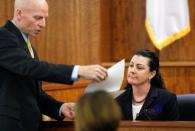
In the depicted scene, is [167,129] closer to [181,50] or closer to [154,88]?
[154,88]

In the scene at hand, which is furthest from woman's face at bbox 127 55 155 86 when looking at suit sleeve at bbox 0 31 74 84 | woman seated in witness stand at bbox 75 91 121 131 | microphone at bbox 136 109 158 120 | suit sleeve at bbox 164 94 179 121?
woman seated in witness stand at bbox 75 91 121 131

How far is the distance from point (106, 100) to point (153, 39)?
12.1ft

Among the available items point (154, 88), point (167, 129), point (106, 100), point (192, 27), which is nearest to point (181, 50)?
point (192, 27)

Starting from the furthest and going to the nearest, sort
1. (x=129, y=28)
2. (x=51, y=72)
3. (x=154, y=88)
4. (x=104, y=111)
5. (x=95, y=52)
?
(x=129, y=28) < (x=95, y=52) < (x=154, y=88) < (x=51, y=72) < (x=104, y=111)

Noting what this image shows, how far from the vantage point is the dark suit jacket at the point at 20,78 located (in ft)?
8.24

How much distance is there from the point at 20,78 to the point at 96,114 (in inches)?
43.0

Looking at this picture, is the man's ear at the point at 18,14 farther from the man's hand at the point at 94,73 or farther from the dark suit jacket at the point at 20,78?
the man's hand at the point at 94,73

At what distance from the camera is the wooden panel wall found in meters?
5.11

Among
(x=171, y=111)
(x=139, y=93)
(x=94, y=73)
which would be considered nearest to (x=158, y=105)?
(x=171, y=111)

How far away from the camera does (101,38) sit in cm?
535

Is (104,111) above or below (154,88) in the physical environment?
above

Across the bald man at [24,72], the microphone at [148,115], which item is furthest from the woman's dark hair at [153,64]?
the bald man at [24,72]

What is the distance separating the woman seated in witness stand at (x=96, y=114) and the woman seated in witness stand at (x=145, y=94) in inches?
70.8

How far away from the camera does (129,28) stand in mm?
5625
